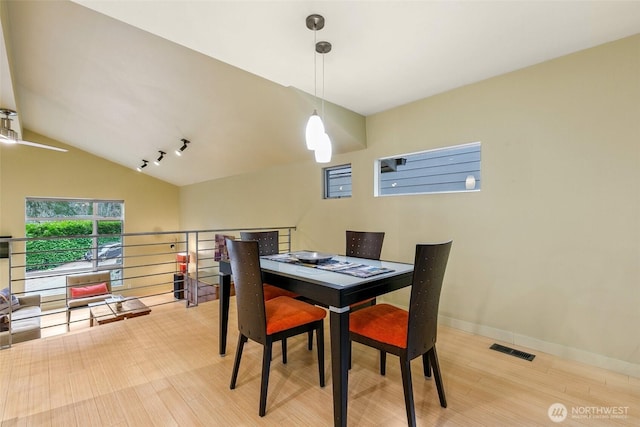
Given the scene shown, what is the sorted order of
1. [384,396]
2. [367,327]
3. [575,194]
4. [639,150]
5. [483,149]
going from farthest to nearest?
[483,149], [575,194], [639,150], [384,396], [367,327]

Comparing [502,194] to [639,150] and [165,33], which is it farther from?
[165,33]

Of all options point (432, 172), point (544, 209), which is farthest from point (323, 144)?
point (544, 209)

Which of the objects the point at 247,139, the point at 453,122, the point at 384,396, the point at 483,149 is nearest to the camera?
the point at 384,396

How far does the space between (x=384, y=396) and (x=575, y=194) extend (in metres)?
2.10

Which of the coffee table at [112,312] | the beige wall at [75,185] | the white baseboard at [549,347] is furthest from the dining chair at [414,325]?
the beige wall at [75,185]

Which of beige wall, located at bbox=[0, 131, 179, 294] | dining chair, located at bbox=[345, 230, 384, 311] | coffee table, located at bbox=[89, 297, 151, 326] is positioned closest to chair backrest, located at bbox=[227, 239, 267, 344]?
dining chair, located at bbox=[345, 230, 384, 311]

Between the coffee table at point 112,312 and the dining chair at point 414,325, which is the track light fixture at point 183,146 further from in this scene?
the dining chair at point 414,325

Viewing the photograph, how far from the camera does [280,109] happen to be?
358 centimetres

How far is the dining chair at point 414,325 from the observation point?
155 centimetres

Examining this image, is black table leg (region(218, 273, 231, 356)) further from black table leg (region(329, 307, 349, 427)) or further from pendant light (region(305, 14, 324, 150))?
pendant light (region(305, 14, 324, 150))

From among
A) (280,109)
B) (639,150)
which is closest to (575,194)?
(639,150)

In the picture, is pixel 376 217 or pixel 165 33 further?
pixel 376 217

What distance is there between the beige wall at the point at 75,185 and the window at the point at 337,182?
5965 millimetres

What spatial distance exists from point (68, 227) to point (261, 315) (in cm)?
800
